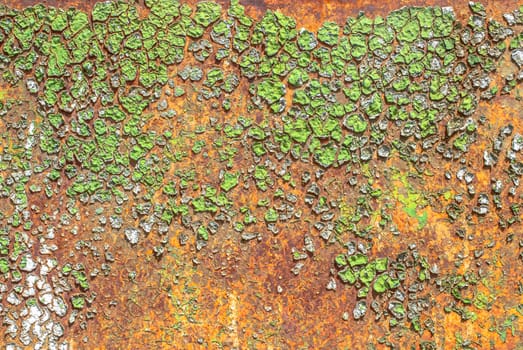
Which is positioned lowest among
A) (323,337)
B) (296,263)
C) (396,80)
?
(323,337)

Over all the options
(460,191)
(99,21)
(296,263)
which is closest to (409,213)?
(460,191)

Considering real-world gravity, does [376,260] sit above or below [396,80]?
Result: below

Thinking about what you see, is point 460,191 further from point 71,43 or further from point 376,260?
point 71,43

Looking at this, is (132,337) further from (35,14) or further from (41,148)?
(35,14)

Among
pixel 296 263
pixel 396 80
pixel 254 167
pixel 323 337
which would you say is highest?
pixel 396 80

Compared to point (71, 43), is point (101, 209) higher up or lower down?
lower down

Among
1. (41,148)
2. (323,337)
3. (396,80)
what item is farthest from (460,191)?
(41,148)
